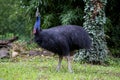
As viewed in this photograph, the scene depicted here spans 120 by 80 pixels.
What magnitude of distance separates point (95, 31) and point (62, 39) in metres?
2.63

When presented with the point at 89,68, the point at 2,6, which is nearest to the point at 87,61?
the point at 89,68

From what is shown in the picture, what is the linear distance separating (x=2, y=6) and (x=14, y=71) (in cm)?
1596

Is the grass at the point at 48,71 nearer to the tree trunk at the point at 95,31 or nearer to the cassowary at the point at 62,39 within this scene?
the tree trunk at the point at 95,31

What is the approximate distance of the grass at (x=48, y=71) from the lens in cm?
941

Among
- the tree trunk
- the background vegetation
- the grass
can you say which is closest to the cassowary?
the grass

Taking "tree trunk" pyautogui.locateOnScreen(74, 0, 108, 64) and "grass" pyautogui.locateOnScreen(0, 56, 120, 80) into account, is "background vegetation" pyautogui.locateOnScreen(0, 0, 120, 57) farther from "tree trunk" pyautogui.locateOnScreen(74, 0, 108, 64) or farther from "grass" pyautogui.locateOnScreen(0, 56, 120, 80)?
"grass" pyautogui.locateOnScreen(0, 56, 120, 80)

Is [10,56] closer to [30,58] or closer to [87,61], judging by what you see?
[30,58]

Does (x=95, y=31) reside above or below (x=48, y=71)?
above

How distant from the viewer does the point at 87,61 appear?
12.6 meters

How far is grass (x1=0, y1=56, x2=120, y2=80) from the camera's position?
941cm

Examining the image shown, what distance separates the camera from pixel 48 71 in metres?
10.3

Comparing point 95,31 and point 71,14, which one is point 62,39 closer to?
point 95,31

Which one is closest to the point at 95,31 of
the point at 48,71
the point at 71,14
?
the point at 71,14

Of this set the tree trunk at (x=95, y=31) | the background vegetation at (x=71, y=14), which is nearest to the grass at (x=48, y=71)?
the tree trunk at (x=95, y=31)
